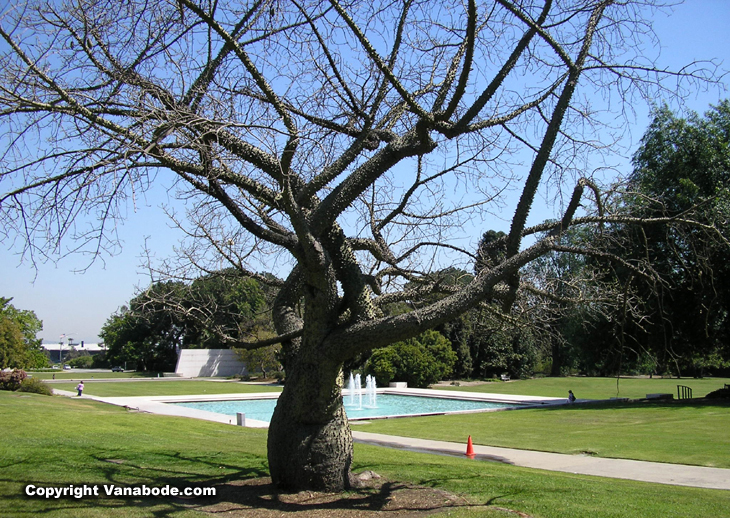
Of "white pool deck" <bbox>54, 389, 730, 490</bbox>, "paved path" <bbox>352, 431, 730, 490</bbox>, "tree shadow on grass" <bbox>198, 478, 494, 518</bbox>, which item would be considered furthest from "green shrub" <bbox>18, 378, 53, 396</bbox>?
"tree shadow on grass" <bbox>198, 478, 494, 518</bbox>

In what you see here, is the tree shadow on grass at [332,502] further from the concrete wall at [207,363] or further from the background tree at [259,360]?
the concrete wall at [207,363]

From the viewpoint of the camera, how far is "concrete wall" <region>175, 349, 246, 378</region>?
5522 centimetres

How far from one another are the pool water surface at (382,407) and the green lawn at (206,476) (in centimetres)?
1232

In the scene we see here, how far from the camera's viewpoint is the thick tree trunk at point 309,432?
6.78 m

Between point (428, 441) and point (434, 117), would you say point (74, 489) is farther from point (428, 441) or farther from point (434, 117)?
point (428, 441)

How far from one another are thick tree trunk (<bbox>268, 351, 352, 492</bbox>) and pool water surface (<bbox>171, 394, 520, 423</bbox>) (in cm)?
1766

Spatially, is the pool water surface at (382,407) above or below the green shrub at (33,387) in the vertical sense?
below

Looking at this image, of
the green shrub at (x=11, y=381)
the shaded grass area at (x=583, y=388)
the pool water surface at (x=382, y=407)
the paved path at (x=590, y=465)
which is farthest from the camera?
the shaded grass area at (x=583, y=388)

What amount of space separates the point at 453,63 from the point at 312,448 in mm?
5244

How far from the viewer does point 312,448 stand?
22.4 ft

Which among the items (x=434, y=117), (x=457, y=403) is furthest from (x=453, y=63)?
(x=457, y=403)

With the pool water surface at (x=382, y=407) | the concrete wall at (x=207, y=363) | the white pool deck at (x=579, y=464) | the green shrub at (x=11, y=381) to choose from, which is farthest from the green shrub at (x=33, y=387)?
the concrete wall at (x=207, y=363)

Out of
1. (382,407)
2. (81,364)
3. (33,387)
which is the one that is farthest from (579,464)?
(81,364)

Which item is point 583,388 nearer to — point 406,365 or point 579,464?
point 406,365
